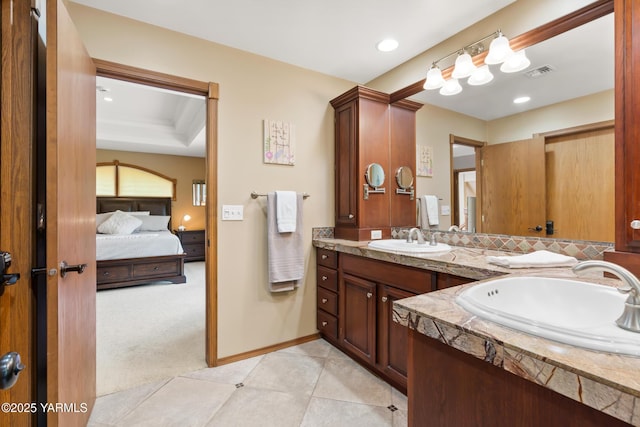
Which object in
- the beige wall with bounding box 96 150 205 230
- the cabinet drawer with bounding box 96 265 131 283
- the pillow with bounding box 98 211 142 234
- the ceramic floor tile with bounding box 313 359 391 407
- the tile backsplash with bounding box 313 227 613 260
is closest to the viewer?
the tile backsplash with bounding box 313 227 613 260

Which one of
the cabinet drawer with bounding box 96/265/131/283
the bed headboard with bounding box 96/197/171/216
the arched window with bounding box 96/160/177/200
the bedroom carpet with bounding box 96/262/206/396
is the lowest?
the bedroom carpet with bounding box 96/262/206/396

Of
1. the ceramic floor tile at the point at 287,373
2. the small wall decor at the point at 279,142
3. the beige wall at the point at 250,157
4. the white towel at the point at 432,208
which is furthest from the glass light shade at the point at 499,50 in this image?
the ceramic floor tile at the point at 287,373

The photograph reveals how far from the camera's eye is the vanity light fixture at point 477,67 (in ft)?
5.58

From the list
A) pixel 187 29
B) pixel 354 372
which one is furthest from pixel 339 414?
pixel 187 29

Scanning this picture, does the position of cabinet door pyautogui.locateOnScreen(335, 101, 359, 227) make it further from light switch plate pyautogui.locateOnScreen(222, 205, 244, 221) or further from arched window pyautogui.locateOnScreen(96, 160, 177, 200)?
arched window pyautogui.locateOnScreen(96, 160, 177, 200)

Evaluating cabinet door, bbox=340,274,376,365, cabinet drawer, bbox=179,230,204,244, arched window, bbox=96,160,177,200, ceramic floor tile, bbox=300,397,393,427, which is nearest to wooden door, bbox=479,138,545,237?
cabinet door, bbox=340,274,376,365

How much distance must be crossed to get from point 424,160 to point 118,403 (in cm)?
271

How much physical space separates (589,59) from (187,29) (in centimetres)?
243

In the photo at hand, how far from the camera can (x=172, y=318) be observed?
3.14m

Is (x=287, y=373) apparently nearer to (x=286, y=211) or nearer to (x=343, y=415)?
(x=343, y=415)

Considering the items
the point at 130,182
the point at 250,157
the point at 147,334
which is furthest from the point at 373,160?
the point at 130,182

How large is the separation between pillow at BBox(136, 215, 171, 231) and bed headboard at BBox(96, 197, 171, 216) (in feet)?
0.97

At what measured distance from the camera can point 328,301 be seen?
8.10 ft

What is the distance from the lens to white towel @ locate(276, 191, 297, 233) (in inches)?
91.0
